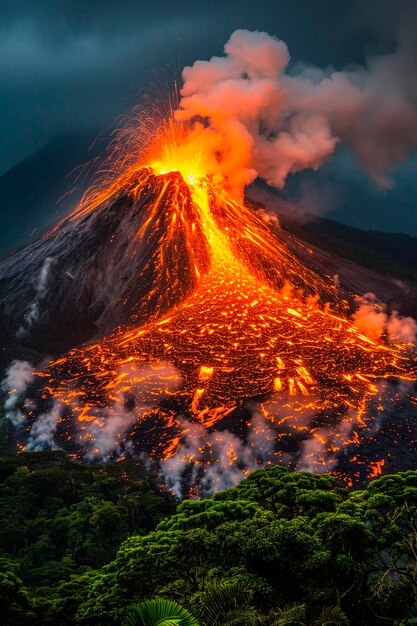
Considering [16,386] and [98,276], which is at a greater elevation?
[98,276]

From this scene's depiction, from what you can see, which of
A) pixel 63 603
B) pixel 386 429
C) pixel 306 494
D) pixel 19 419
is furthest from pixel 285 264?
pixel 63 603

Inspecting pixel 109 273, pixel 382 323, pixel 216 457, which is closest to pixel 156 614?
pixel 216 457

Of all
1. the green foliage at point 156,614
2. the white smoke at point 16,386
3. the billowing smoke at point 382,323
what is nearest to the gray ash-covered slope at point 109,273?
the billowing smoke at point 382,323

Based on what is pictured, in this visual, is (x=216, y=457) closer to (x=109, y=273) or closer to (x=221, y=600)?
(x=221, y=600)

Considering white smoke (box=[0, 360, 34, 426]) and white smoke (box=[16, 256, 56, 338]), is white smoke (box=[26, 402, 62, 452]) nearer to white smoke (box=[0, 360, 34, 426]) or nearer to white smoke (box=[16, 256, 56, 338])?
white smoke (box=[0, 360, 34, 426])

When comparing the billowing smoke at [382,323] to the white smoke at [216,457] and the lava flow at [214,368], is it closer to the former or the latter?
the lava flow at [214,368]

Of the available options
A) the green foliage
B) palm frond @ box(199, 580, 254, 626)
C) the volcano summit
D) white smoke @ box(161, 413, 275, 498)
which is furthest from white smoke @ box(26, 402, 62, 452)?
the green foliage

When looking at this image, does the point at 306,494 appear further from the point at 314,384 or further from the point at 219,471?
the point at 314,384
